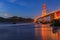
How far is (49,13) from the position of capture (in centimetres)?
6519

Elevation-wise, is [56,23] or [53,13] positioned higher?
[53,13]

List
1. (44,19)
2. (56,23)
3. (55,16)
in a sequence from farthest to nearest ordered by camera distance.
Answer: (44,19) < (55,16) < (56,23)

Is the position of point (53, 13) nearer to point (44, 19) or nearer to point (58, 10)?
point (58, 10)

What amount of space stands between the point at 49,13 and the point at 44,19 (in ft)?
52.1

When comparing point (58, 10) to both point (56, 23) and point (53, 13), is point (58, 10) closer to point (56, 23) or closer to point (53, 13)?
point (53, 13)

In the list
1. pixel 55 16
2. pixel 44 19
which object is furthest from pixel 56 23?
pixel 44 19

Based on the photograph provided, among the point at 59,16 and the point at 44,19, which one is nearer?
the point at 59,16

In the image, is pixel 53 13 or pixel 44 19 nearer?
pixel 53 13

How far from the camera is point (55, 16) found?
6194 centimetres

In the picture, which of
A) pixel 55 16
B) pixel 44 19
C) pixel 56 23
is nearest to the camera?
pixel 56 23

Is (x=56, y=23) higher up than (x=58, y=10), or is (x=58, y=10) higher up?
(x=58, y=10)

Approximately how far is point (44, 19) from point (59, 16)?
58.6 ft

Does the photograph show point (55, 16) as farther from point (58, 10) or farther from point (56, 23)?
point (56, 23)

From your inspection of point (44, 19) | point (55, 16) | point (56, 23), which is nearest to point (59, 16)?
point (55, 16)
